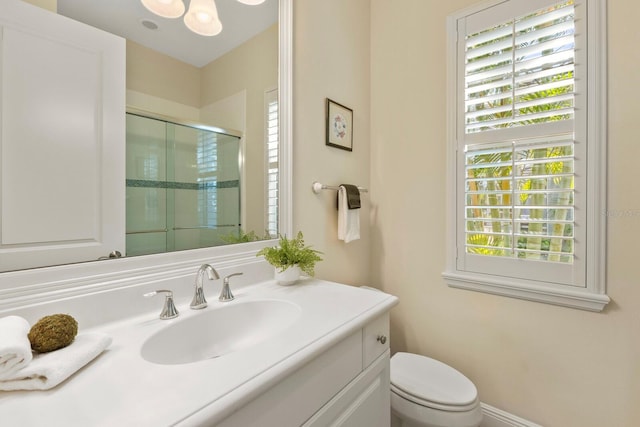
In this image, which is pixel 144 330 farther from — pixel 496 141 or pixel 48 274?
pixel 496 141

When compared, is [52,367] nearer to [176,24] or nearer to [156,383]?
[156,383]

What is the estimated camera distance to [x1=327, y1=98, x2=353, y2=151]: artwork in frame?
1.51 meters

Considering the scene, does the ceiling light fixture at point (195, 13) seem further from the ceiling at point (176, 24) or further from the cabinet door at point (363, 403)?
the cabinet door at point (363, 403)

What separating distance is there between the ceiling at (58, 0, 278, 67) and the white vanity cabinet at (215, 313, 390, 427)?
1.08 meters

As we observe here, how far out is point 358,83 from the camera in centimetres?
174

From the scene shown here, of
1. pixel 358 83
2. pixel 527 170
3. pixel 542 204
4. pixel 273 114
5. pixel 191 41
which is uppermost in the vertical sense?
pixel 358 83

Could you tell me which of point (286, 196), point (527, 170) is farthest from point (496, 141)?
point (286, 196)

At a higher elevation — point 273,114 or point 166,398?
point 273,114

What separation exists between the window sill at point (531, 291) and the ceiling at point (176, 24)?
5.04 feet

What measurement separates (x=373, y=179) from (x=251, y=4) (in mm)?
1145

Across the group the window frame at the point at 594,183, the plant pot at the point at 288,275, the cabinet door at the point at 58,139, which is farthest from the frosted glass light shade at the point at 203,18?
the window frame at the point at 594,183

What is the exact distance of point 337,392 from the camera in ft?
2.48

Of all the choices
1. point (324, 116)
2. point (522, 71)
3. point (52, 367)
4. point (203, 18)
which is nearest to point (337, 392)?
point (52, 367)

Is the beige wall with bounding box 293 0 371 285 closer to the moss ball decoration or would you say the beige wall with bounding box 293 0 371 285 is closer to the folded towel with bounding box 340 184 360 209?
the folded towel with bounding box 340 184 360 209
